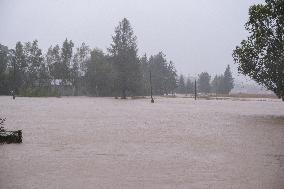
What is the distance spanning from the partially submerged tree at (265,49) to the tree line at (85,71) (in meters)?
54.1

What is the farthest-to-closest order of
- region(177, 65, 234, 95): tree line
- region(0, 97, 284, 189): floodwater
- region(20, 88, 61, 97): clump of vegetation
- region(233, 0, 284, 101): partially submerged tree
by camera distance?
region(177, 65, 234, 95): tree line
region(20, 88, 61, 97): clump of vegetation
region(233, 0, 284, 101): partially submerged tree
region(0, 97, 284, 189): floodwater

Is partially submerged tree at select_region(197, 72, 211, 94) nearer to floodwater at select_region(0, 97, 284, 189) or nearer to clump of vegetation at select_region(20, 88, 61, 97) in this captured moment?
Result: clump of vegetation at select_region(20, 88, 61, 97)

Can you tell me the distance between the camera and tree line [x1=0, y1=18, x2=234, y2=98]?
92.5 meters

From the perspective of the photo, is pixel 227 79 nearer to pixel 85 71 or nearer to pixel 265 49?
pixel 85 71

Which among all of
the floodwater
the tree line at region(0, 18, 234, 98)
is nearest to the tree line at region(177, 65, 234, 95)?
the tree line at region(0, 18, 234, 98)

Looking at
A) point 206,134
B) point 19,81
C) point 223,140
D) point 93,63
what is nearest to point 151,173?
point 223,140

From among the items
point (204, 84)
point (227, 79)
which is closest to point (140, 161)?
point (227, 79)

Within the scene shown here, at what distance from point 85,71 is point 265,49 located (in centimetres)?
8223

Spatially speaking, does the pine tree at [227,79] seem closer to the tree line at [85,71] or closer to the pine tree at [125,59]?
the tree line at [85,71]

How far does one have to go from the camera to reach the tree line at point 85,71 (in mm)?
92500

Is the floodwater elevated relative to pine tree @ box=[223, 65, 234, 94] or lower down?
lower down

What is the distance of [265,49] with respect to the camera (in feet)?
125

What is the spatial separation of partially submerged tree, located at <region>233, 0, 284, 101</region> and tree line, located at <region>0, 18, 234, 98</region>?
5408 centimetres

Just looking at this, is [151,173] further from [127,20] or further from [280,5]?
[127,20]
